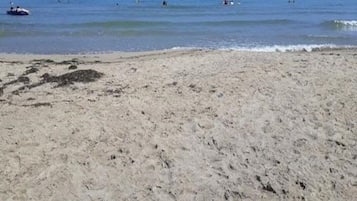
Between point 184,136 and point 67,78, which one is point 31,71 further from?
point 184,136

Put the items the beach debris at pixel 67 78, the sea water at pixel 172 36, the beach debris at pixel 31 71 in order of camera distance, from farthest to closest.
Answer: the sea water at pixel 172 36
the beach debris at pixel 31 71
the beach debris at pixel 67 78

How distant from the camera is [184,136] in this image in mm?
5797

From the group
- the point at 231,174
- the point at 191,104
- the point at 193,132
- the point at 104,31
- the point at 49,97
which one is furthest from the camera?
the point at 104,31

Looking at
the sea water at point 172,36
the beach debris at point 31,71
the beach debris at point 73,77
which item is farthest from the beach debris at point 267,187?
the sea water at point 172,36

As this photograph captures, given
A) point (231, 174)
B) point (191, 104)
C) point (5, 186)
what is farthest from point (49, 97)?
point (231, 174)

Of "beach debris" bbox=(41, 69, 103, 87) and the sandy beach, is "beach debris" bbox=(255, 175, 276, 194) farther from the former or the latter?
"beach debris" bbox=(41, 69, 103, 87)

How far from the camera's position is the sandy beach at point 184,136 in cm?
488

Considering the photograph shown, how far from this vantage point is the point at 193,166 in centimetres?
522

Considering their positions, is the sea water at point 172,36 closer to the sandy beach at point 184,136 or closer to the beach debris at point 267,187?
the sandy beach at point 184,136

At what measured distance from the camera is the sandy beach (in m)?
4.88

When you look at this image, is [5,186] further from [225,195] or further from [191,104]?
[191,104]

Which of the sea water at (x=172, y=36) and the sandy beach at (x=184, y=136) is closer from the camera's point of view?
the sandy beach at (x=184, y=136)

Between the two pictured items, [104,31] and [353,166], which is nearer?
[353,166]

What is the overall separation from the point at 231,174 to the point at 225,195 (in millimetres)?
362
